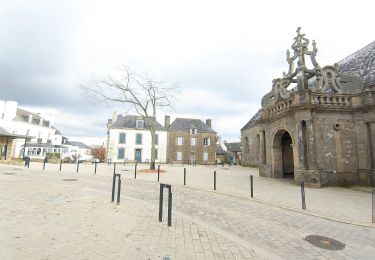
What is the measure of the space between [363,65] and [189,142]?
88.6ft

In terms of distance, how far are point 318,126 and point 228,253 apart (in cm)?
1105

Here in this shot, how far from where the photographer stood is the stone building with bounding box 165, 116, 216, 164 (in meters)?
37.4

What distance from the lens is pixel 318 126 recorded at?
12164 millimetres

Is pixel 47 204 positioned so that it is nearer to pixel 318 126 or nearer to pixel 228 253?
pixel 228 253

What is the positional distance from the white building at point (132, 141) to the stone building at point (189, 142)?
1406mm

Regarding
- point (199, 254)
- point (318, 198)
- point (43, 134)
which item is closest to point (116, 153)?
point (43, 134)

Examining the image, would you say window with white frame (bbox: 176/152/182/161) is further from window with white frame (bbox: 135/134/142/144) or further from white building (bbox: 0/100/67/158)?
white building (bbox: 0/100/67/158)

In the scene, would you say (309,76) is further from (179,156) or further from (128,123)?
(128,123)

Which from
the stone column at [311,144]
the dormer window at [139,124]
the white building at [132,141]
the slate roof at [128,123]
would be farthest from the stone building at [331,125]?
the dormer window at [139,124]

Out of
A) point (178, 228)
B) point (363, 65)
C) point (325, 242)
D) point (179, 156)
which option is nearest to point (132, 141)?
point (179, 156)

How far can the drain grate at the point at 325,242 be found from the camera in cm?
427

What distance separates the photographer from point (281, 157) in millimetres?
14984

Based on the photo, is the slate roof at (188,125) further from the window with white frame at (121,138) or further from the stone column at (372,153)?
the stone column at (372,153)

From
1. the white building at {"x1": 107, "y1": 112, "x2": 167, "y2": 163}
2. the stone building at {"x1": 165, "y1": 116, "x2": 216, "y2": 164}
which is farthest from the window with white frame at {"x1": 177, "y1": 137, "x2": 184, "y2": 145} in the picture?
the white building at {"x1": 107, "y1": 112, "x2": 167, "y2": 163}
